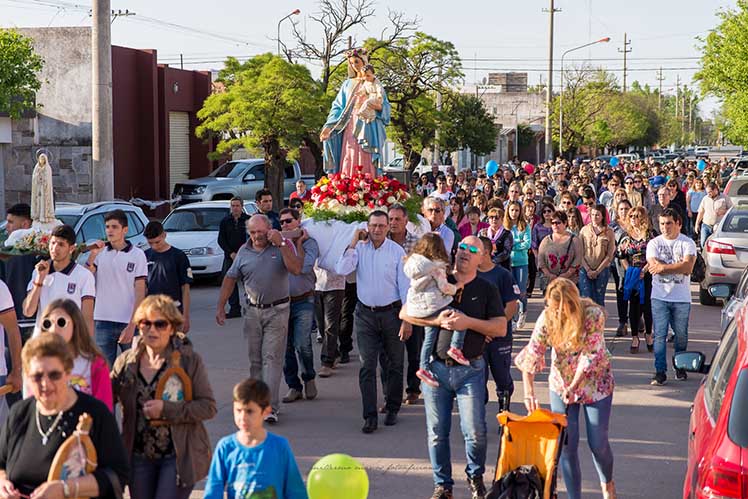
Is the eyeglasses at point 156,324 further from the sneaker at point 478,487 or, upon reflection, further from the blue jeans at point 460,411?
the sneaker at point 478,487

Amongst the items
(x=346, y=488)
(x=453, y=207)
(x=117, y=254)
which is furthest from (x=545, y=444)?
(x=453, y=207)

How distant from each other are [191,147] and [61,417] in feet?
115

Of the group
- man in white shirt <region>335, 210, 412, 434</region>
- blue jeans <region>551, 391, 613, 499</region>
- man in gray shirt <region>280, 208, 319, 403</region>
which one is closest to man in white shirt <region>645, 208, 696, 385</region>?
man in white shirt <region>335, 210, 412, 434</region>

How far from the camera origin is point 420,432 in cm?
958

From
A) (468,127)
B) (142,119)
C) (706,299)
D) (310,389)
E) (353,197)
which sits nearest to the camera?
(310,389)

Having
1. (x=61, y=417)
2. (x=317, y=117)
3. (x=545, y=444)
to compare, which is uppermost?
(x=317, y=117)

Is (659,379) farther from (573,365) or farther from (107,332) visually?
(107,332)

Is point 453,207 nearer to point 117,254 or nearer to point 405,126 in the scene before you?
point 117,254

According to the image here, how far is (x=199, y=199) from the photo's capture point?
31375mm

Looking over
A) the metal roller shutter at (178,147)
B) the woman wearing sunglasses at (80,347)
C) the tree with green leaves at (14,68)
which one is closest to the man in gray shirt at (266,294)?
the woman wearing sunglasses at (80,347)

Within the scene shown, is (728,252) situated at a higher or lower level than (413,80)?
lower

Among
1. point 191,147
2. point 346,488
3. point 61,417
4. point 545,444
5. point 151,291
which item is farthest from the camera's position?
point 191,147

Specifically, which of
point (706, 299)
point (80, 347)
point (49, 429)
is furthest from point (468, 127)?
point (49, 429)

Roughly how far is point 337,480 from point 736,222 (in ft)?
43.7
